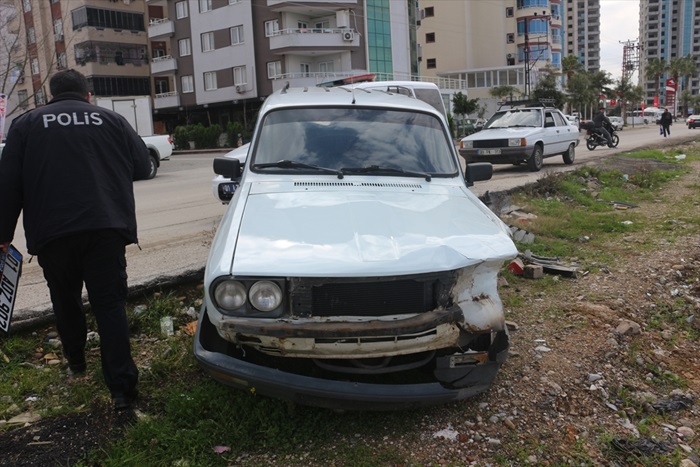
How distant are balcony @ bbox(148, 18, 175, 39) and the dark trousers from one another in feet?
175

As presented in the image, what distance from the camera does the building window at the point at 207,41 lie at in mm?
49688

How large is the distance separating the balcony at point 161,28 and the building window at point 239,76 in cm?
861

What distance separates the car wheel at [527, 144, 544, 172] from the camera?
1535cm

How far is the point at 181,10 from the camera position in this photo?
51625 millimetres

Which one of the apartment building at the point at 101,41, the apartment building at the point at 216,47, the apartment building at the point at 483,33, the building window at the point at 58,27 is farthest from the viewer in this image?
the apartment building at the point at 483,33

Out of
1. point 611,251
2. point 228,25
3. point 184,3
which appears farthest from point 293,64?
point 611,251

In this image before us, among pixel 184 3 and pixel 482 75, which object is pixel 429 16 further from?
pixel 184 3

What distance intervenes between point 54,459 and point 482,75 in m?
76.0

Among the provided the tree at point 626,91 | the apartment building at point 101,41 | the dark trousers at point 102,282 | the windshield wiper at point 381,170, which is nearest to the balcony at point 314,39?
the apartment building at point 101,41

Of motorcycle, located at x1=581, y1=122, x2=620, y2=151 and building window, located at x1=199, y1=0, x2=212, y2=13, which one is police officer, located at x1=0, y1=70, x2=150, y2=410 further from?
building window, located at x1=199, y1=0, x2=212, y2=13

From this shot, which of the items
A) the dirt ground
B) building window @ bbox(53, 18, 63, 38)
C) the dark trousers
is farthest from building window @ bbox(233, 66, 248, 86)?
the dark trousers

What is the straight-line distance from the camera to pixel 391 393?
3088mm

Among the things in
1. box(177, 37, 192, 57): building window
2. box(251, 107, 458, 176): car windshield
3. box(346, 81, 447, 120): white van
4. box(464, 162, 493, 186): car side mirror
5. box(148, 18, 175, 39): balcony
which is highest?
box(148, 18, 175, 39): balcony

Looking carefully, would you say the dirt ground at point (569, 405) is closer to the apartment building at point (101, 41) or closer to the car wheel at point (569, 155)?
the car wheel at point (569, 155)
